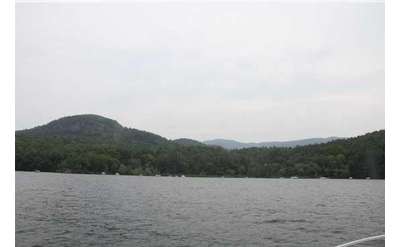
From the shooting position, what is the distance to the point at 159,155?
12.3 m

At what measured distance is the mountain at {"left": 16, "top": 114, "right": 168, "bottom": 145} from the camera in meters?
11.0

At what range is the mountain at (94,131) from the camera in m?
11.0

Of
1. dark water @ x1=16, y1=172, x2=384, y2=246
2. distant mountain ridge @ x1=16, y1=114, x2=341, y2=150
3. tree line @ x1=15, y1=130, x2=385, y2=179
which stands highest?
distant mountain ridge @ x1=16, y1=114, x2=341, y2=150

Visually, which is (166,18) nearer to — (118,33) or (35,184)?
(118,33)

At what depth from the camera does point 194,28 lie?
8016 mm

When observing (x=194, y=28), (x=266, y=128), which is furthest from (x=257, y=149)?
(x=194, y=28)

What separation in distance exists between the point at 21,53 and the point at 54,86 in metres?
1.12

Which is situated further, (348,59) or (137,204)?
(137,204)

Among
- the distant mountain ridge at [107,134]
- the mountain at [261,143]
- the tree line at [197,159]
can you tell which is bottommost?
the tree line at [197,159]
